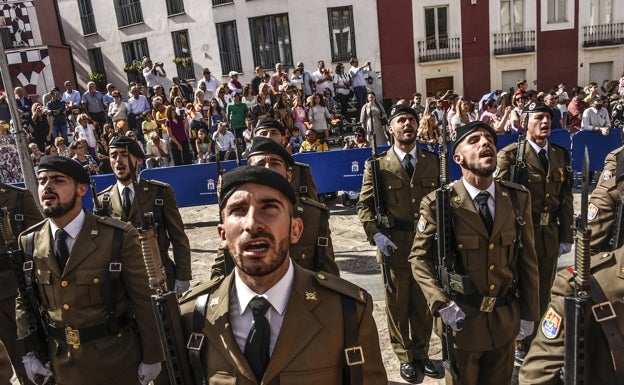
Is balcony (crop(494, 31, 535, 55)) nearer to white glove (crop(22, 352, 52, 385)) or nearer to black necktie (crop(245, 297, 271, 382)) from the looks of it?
white glove (crop(22, 352, 52, 385))

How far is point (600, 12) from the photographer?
23.8 meters

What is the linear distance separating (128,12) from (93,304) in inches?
1019

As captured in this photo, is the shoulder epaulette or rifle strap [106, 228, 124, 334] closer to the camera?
the shoulder epaulette

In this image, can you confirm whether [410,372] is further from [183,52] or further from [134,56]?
[134,56]

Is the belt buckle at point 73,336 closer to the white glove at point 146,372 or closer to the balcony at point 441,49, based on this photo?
the white glove at point 146,372

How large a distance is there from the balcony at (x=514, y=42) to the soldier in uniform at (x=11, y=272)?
2300cm

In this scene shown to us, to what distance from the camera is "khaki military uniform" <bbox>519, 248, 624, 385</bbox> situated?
2312mm

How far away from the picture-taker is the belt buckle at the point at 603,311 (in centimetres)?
225

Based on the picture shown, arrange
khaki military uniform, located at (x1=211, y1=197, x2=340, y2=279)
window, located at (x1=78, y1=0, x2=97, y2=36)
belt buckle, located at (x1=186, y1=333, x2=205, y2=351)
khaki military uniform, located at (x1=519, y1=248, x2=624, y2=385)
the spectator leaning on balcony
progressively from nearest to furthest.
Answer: belt buckle, located at (x1=186, y1=333, x2=205, y2=351)
khaki military uniform, located at (x1=519, y1=248, x2=624, y2=385)
khaki military uniform, located at (x1=211, y1=197, x2=340, y2=279)
the spectator leaning on balcony
window, located at (x1=78, y1=0, x2=97, y2=36)

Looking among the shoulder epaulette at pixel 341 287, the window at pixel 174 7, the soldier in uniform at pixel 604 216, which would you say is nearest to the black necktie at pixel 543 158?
the soldier in uniform at pixel 604 216

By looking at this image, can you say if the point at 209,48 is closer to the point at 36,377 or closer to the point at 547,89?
the point at 547,89

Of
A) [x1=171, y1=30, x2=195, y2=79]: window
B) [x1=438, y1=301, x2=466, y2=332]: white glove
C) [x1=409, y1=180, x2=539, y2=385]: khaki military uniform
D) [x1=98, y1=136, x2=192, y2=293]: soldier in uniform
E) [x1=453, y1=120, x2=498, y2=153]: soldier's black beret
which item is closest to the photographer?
[x1=438, y1=301, x2=466, y2=332]: white glove

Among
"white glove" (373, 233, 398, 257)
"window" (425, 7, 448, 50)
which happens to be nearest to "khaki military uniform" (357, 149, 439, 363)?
"white glove" (373, 233, 398, 257)

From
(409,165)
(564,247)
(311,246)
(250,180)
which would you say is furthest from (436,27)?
(250,180)
